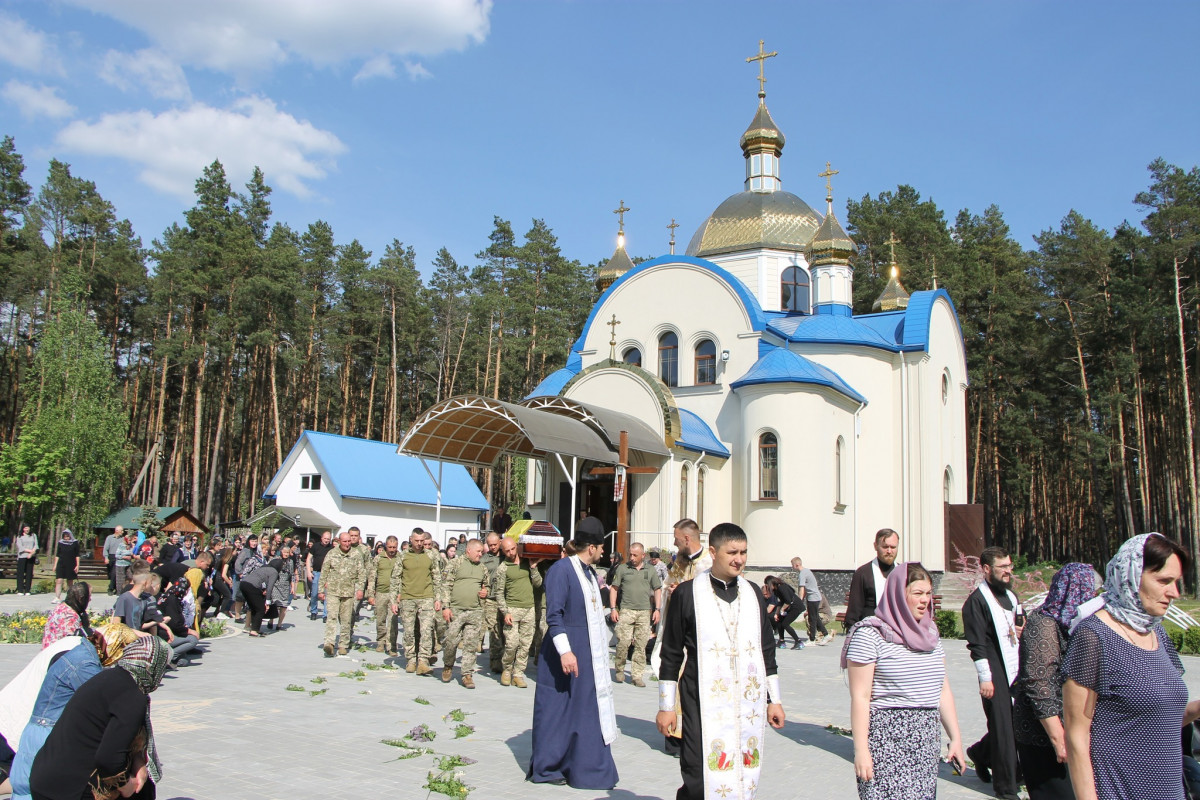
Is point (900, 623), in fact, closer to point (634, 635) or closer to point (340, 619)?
point (634, 635)

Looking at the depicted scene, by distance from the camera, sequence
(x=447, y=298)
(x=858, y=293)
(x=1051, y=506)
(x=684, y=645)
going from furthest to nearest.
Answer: (x=1051, y=506) → (x=447, y=298) → (x=858, y=293) → (x=684, y=645)

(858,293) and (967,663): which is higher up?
(858,293)

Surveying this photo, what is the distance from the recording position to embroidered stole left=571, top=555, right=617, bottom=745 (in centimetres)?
630

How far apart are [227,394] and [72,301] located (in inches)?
272

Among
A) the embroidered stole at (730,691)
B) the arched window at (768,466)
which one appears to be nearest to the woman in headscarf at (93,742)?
the embroidered stole at (730,691)

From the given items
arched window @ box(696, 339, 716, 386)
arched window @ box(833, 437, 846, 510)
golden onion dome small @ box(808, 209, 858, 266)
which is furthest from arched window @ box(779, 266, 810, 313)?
arched window @ box(833, 437, 846, 510)

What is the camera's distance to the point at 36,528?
3462 cm

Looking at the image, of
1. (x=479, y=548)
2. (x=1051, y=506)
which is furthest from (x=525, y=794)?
(x=1051, y=506)

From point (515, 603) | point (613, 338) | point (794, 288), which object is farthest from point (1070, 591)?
point (794, 288)

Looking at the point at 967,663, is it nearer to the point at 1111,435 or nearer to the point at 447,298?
the point at 1111,435

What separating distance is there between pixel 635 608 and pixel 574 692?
4.42m

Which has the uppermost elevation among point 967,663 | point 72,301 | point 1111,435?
point 72,301

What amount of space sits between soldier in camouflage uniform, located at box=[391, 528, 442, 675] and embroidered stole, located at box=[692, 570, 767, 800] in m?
6.79

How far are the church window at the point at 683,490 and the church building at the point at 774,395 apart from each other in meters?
0.05
